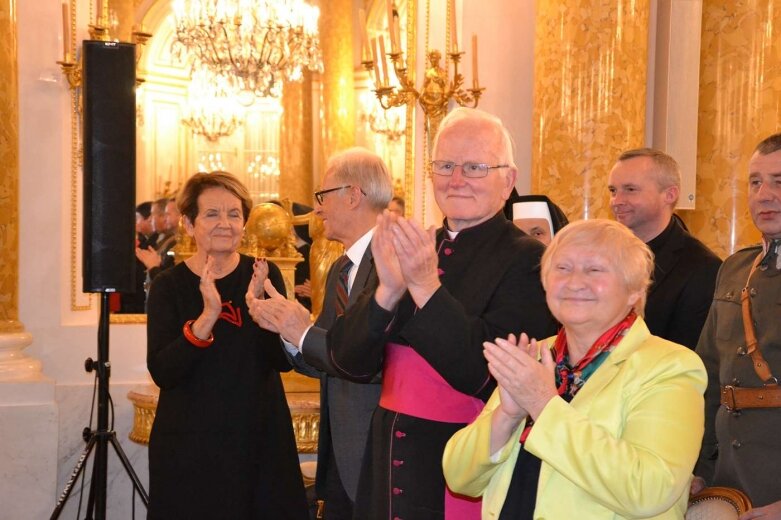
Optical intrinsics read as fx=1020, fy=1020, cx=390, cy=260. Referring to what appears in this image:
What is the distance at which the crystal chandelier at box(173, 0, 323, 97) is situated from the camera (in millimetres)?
6273

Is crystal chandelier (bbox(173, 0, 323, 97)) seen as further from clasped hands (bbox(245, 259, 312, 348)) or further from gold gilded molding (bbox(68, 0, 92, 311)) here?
clasped hands (bbox(245, 259, 312, 348))

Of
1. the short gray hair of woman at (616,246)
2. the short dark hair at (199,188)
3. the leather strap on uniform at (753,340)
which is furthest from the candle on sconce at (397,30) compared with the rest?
the short gray hair of woman at (616,246)

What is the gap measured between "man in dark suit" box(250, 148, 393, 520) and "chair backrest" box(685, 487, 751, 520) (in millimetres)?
1050

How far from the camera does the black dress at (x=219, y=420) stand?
12.0ft

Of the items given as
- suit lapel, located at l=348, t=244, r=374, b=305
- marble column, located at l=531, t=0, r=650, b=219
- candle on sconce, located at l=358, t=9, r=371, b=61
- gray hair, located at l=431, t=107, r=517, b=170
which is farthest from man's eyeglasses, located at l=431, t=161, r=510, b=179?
candle on sconce, located at l=358, t=9, r=371, b=61

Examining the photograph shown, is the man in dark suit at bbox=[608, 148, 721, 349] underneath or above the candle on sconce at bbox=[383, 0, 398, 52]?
underneath

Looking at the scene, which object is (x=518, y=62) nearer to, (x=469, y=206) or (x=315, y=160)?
(x=315, y=160)

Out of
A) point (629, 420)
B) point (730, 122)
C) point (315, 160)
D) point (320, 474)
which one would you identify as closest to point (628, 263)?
point (629, 420)

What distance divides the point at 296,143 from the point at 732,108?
2945mm

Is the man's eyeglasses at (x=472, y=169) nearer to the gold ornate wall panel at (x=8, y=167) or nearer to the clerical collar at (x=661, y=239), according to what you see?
the clerical collar at (x=661, y=239)

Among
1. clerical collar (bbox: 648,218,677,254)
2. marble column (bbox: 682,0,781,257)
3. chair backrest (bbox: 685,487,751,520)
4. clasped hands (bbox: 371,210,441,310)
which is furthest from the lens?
marble column (bbox: 682,0,781,257)

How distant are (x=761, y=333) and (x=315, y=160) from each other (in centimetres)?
461

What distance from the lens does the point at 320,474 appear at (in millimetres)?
3240

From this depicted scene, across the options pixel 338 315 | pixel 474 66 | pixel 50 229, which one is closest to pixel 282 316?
pixel 338 315
